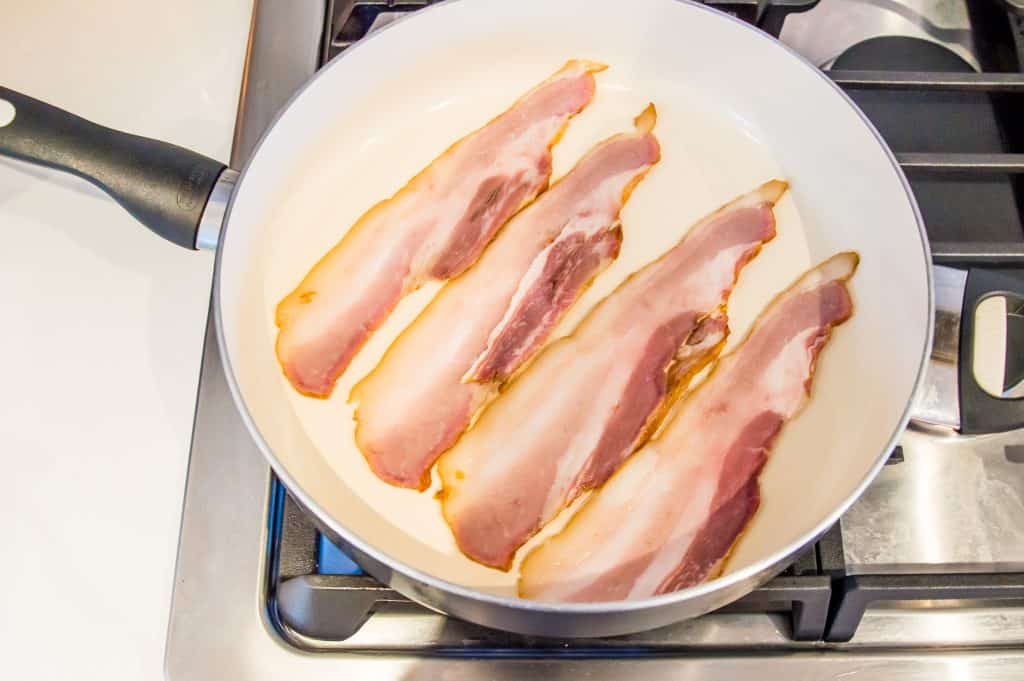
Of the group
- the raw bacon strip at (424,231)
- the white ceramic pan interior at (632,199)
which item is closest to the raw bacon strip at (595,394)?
the white ceramic pan interior at (632,199)

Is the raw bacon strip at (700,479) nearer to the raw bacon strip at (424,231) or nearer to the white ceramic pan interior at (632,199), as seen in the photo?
the white ceramic pan interior at (632,199)

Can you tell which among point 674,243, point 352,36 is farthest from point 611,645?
point 352,36

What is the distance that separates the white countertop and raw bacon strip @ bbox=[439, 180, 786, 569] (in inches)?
8.5

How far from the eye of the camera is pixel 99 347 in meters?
0.66

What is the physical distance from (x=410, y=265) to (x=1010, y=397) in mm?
435

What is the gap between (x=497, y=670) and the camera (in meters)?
0.55

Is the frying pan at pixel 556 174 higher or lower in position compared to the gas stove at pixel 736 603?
higher

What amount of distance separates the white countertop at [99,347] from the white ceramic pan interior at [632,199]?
9cm

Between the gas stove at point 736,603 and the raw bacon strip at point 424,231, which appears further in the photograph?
the raw bacon strip at point 424,231

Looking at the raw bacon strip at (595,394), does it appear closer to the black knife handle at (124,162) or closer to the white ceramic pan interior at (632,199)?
the white ceramic pan interior at (632,199)

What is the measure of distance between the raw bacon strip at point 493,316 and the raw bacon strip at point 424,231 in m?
0.02

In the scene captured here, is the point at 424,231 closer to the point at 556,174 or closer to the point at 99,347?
the point at 556,174

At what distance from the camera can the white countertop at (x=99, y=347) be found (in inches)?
22.7

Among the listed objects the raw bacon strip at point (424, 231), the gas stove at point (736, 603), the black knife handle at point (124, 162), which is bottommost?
the gas stove at point (736, 603)
